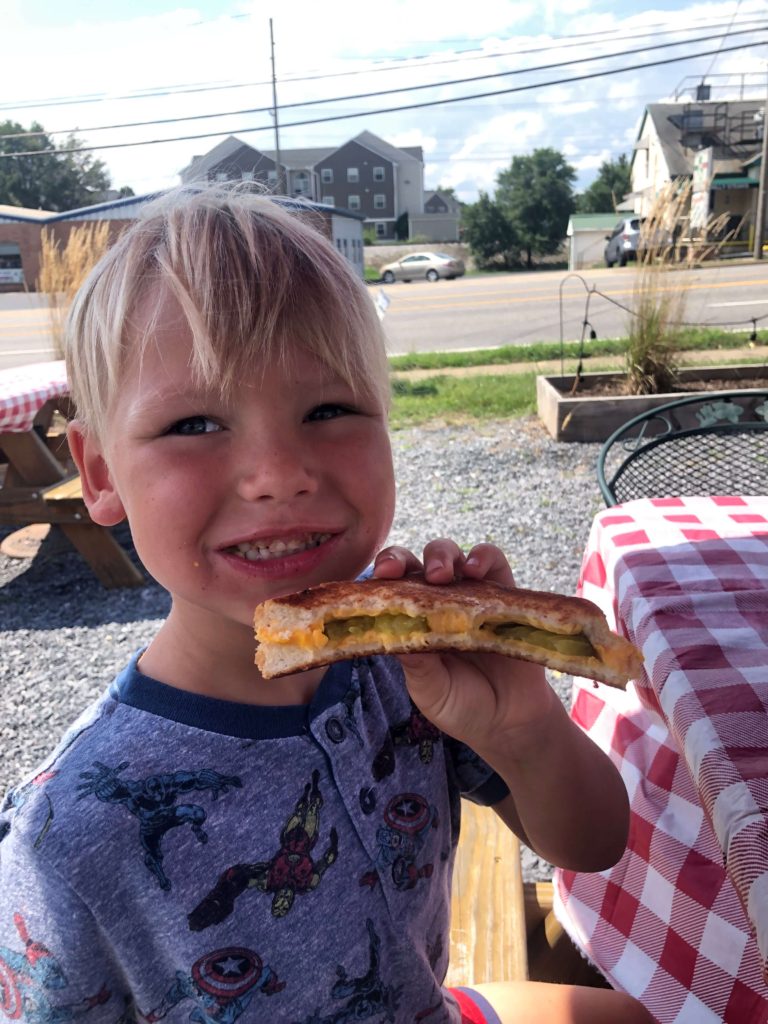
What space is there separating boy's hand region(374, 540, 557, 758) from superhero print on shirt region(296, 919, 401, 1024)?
35 centimetres

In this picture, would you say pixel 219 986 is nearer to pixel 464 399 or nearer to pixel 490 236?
pixel 464 399

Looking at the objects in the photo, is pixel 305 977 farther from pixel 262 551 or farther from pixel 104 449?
pixel 104 449

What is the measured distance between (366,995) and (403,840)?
0.76 ft

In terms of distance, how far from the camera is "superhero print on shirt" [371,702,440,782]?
51.3 inches

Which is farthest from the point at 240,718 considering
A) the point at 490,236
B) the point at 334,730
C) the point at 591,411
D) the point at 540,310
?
the point at 490,236

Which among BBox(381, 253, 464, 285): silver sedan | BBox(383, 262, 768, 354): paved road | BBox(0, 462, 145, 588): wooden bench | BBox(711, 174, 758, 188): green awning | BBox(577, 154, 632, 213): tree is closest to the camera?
BBox(0, 462, 145, 588): wooden bench

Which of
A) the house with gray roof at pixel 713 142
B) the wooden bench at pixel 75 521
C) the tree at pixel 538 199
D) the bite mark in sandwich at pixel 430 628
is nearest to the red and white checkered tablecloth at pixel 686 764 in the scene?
the bite mark in sandwich at pixel 430 628

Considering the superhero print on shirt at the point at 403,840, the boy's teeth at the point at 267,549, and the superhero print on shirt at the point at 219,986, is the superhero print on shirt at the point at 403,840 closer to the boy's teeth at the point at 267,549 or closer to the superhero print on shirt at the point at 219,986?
the superhero print on shirt at the point at 219,986

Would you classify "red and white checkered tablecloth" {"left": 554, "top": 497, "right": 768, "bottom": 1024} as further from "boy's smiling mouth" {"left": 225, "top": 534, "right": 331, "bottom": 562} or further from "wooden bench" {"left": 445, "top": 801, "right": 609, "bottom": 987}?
"boy's smiling mouth" {"left": 225, "top": 534, "right": 331, "bottom": 562}

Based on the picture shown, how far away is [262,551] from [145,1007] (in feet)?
2.22

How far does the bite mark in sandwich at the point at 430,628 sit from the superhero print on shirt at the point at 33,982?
19.2 inches

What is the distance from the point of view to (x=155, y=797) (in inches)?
43.2

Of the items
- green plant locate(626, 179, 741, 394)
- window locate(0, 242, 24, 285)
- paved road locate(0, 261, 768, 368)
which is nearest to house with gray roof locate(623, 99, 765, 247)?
paved road locate(0, 261, 768, 368)

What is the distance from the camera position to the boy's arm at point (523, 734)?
1.20 metres
